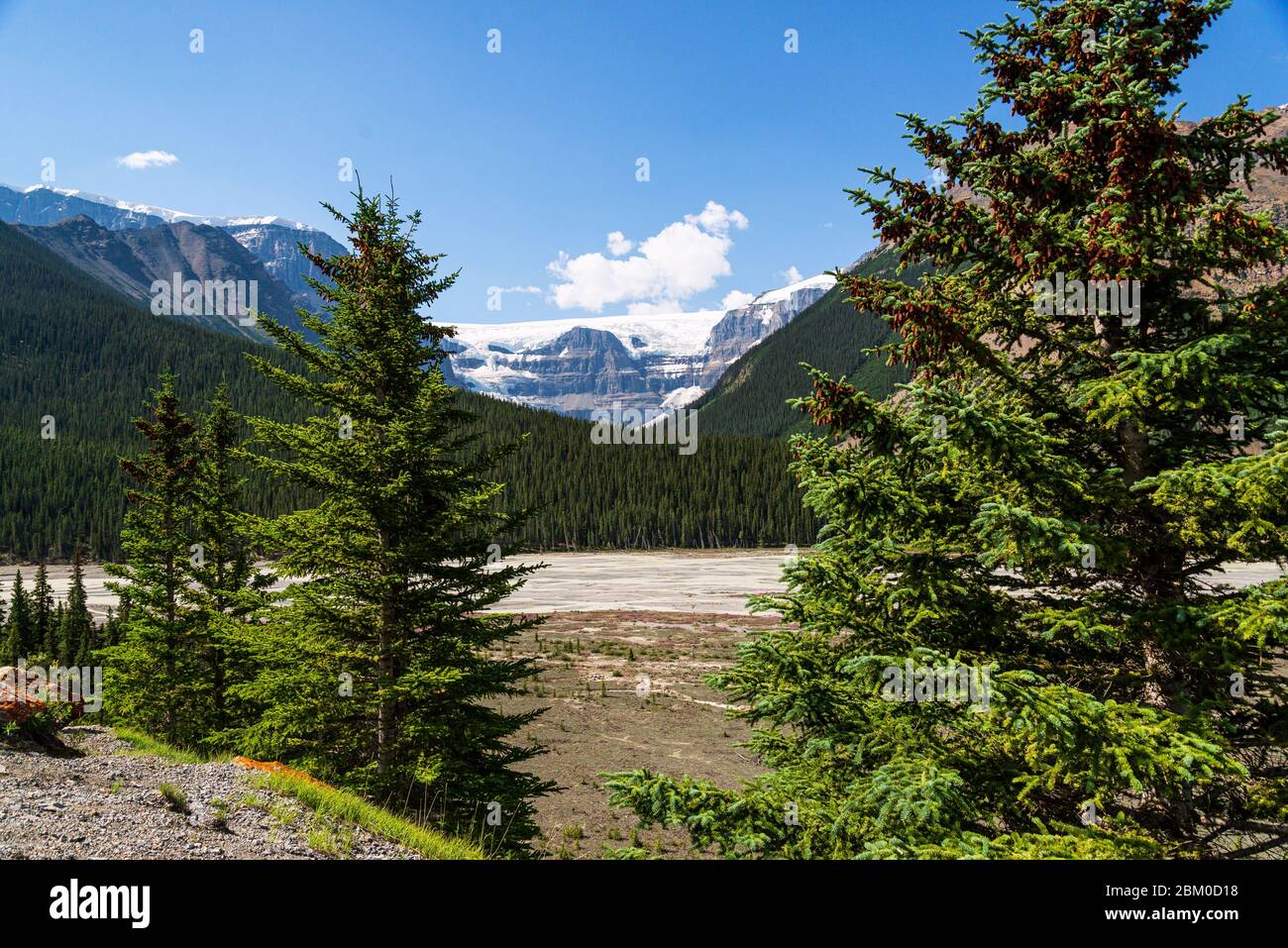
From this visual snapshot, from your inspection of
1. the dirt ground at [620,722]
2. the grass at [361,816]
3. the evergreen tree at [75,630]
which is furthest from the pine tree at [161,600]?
the evergreen tree at [75,630]

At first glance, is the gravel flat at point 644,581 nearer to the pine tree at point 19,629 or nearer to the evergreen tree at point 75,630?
the pine tree at point 19,629

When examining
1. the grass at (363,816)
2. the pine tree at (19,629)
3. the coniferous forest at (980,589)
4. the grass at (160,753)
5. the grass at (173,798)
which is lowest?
the pine tree at (19,629)

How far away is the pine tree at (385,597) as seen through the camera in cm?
1047

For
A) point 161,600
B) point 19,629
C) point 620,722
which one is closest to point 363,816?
point 161,600

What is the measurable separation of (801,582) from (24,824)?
7623 millimetres

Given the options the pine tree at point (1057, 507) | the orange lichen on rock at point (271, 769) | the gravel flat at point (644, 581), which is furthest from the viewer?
the gravel flat at point (644, 581)

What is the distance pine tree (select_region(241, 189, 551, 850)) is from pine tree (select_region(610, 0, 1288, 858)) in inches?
219

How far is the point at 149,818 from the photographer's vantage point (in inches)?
255

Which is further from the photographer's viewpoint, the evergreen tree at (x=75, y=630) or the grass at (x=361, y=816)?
the evergreen tree at (x=75, y=630)

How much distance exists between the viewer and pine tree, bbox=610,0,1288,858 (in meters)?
4.92

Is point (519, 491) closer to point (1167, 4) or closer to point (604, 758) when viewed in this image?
point (604, 758)

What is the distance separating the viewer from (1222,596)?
5.43 metres

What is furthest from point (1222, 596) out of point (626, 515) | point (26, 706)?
point (626, 515)

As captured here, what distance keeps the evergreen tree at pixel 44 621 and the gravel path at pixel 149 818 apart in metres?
40.2
